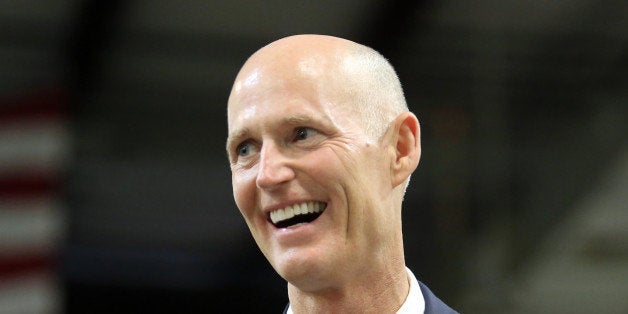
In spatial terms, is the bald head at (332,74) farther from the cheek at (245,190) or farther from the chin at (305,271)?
the chin at (305,271)

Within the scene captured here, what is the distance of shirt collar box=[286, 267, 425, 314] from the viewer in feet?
4.73

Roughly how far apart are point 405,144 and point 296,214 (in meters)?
0.20

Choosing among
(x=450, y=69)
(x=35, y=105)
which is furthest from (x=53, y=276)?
(x=450, y=69)

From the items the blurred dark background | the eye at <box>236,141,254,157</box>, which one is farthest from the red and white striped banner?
the eye at <box>236,141,254,157</box>

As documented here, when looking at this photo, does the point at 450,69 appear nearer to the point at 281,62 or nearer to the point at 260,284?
the point at 260,284

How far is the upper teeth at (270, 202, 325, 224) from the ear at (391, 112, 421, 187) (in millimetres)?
138

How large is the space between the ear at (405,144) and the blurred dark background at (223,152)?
1.58 m

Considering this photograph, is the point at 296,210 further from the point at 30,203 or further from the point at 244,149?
the point at 30,203

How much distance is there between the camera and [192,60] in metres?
3.12

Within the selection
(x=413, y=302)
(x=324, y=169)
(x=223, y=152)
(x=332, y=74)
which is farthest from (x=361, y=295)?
(x=223, y=152)

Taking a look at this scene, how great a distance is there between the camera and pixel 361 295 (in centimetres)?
141

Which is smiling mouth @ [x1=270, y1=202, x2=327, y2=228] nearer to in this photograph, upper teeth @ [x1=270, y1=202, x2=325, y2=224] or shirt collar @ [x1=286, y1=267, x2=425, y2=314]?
upper teeth @ [x1=270, y1=202, x2=325, y2=224]

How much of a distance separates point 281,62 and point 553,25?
6.40ft

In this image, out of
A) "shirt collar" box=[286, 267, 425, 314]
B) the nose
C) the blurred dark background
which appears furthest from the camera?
the blurred dark background
